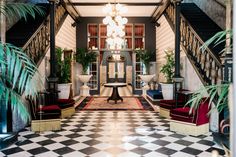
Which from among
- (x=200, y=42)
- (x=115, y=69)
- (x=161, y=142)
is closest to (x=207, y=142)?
(x=161, y=142)

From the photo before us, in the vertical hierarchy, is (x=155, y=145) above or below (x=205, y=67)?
below

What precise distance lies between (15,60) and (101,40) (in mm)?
12413

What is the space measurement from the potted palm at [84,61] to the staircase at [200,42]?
14.4 feet

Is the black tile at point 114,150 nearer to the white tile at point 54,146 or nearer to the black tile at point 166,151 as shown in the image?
the black tile at point 166,151

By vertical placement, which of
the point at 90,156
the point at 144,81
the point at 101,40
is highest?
the point at 101,40

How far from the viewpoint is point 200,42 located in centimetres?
674

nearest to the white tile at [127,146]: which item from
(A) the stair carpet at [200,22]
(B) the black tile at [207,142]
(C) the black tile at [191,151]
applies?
(C) the black tile at [191,151]

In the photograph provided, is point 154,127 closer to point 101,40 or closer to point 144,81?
point 144,81

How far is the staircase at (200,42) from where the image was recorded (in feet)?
19.7

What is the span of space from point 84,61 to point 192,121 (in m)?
8.15

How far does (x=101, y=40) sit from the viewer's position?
1442 centimetres

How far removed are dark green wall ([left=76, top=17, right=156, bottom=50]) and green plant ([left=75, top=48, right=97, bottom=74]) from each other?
0.71 m

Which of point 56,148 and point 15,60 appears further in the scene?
point 56,148

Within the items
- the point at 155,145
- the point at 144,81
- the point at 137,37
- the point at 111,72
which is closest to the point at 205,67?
the point at 155,145
